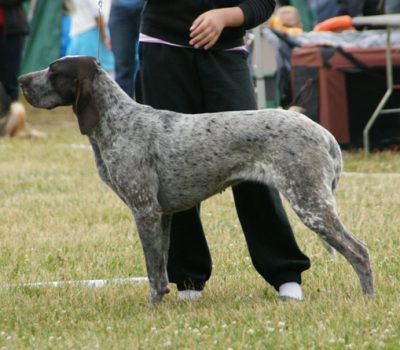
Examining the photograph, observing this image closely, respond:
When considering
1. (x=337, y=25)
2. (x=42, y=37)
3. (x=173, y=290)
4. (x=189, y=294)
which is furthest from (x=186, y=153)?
(x=42, y=37)

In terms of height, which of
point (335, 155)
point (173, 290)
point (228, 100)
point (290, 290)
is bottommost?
point (173, 290)

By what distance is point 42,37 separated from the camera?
750 inches

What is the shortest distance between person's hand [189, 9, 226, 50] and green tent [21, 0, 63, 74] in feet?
45.7

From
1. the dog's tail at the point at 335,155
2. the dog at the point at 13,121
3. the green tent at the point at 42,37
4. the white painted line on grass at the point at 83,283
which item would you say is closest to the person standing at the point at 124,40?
the dog at the point at 13,121

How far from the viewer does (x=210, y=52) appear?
5.43 m

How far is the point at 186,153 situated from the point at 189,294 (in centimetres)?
86

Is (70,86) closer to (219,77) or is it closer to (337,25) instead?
(219,77)

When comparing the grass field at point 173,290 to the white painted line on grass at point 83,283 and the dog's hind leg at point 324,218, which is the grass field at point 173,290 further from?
the dog's hind leg at point 324,218

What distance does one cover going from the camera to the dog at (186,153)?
5.09 metres

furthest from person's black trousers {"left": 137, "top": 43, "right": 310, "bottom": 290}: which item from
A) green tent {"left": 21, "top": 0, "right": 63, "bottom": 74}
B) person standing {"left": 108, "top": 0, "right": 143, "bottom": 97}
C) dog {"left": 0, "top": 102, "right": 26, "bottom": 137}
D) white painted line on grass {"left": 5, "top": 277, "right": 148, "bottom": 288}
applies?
green tent {"left": 21, "top": 0, "right": 63, "bottom": 74}

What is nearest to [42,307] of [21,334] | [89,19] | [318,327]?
[21,334]

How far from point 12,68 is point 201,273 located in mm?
8276

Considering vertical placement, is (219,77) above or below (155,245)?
above

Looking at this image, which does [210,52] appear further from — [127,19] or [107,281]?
[127,19]
